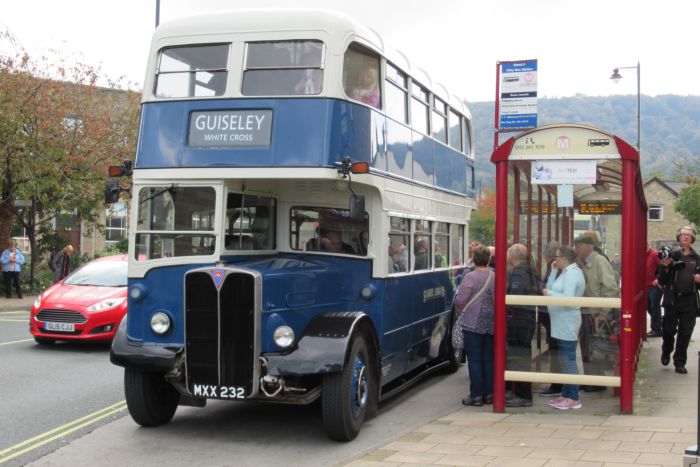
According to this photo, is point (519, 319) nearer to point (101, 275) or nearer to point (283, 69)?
point (283, 69)

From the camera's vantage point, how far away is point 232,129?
8.15 metres

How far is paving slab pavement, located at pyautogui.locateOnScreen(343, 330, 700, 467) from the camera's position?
6766mm

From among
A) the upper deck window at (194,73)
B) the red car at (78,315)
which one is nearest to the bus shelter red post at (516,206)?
the upper deck window at (194,73)

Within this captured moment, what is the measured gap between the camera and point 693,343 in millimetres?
15758

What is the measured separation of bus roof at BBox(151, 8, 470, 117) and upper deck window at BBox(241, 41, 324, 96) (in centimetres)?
13

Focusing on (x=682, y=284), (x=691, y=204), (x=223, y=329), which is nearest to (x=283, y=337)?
(x=223, y=329)

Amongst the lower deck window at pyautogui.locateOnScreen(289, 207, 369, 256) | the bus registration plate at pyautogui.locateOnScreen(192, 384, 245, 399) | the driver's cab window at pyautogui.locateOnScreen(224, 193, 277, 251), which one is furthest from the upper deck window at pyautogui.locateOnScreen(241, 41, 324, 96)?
the bus registration plate at pyautogui.locateOnScreen(192, 384, 245, 399)

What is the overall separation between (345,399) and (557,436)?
1.89 meters

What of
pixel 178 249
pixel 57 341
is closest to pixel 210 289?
pixel 178 249

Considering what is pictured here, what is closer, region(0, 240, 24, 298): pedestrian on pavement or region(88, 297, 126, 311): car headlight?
region(88, 297, 126, 311): car headlight

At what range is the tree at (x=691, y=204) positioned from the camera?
5750 centimetres

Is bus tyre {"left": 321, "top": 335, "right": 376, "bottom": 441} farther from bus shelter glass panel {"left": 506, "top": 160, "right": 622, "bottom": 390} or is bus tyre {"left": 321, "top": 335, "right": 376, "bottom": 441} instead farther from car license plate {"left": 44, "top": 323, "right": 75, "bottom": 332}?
car license plate {"left": 44, "top": 323, "right": 75, "bottom": 332}

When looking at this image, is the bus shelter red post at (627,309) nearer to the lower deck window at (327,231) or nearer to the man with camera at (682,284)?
the lower deck window at (327,231)

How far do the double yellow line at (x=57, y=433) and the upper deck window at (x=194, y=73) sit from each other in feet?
11.0
